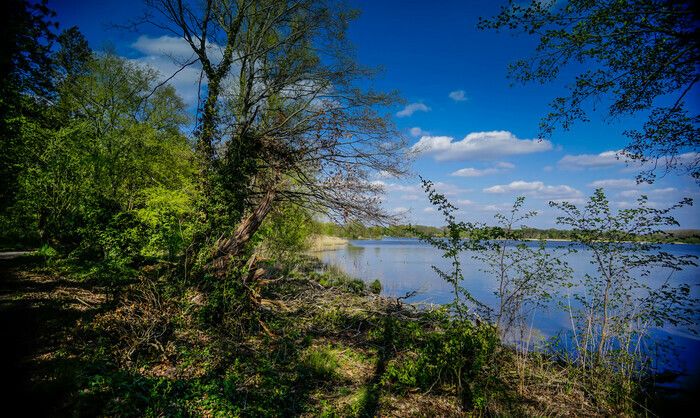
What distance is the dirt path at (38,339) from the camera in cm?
346

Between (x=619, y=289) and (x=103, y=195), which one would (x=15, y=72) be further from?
(x=619, y=289)

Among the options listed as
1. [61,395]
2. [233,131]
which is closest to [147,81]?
[233,131]

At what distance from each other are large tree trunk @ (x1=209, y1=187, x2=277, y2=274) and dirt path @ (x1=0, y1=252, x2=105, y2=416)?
7.75 feet

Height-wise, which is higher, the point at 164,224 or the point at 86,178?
the point at 86,178

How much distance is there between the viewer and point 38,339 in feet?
15.7

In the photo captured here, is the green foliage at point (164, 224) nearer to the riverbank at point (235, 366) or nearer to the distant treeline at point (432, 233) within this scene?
the riverbank at point (235, 366)

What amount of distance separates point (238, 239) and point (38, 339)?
11.9 feet

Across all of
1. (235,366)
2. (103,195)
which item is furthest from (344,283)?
(103,195)

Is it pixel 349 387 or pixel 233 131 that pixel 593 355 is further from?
pixel 233 131

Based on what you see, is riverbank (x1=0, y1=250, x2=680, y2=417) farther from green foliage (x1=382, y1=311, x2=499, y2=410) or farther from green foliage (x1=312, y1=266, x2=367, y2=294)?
green foliage (x1=312, y1=266, x2=367, y2=294)

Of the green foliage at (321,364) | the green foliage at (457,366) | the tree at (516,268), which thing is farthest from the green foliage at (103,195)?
the tree at (516,268)

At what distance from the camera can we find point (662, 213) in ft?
18.6

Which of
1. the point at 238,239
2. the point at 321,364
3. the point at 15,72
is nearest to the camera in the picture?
the point at 321,364

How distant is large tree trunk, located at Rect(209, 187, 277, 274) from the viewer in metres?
6.70
